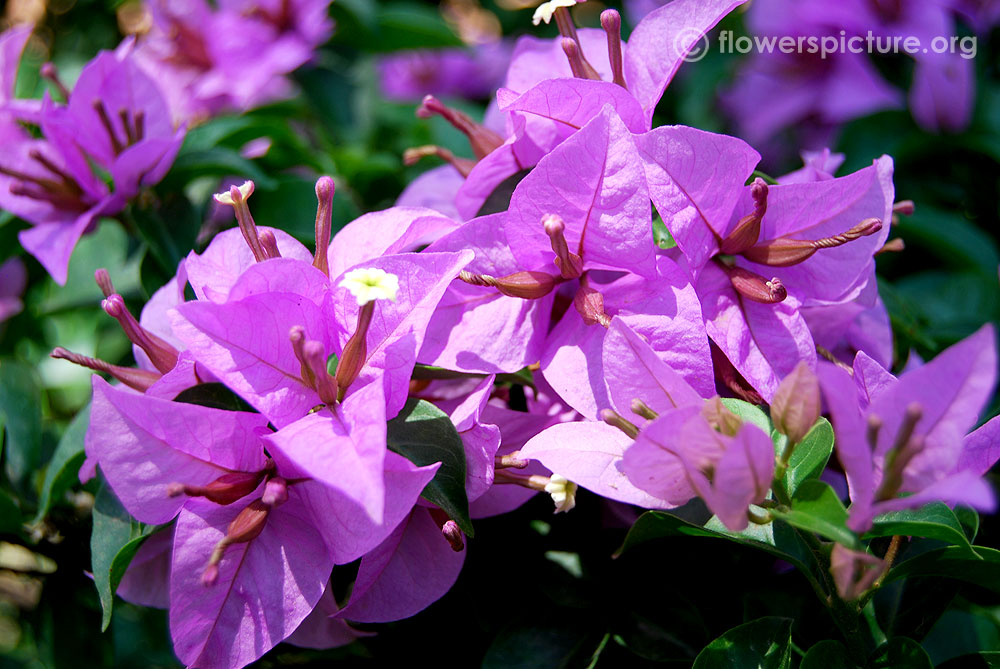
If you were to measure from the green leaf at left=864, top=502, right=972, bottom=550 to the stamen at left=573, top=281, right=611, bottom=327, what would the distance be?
0.20 meters

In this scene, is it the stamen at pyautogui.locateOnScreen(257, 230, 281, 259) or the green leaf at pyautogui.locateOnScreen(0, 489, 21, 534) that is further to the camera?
the green leaf at pyautogui.locateOnScreen(0, 489, 21, 534)

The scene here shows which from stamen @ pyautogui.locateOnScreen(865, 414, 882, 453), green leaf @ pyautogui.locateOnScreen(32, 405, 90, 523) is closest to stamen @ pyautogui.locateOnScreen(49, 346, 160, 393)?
green leaf @ pyautogui.locateOnScreen(32, 405, 90, 523)

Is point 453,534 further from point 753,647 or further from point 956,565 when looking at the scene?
point 956,565

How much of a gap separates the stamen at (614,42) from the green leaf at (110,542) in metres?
0.49

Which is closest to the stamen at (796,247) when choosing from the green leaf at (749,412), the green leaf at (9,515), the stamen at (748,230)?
the stamen at (748,230)

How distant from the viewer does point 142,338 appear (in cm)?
61

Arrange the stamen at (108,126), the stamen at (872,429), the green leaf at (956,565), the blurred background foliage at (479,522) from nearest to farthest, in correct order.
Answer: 1. the stamen at (872,429)
2. the green leaf at (956,565)
3. the blurred background foliage at (479,522)
4. the stamen at (108,126)

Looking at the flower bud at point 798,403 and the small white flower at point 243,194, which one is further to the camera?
the small white flower at point 243,194

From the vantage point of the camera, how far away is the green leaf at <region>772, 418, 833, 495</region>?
0.51 m

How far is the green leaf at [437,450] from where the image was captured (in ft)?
1.74

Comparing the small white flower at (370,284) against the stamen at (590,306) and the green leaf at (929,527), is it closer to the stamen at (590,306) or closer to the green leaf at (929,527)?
the stamen at (590,306)

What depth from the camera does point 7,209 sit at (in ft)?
2.79

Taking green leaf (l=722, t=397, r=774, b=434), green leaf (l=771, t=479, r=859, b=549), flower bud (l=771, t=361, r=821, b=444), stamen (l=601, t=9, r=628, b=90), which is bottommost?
green leaf (l=771, t=479, r=859, b=549)

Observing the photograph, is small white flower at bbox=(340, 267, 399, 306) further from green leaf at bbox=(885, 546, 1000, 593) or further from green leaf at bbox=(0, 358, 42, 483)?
green leaf at bbox=(0, 358, 42, 483)
